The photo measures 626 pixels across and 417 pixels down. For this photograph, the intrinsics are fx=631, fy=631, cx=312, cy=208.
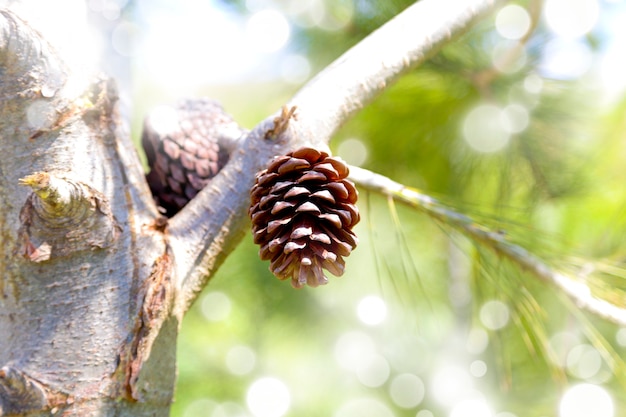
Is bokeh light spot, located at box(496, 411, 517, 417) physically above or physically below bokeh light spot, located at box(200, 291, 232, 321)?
below

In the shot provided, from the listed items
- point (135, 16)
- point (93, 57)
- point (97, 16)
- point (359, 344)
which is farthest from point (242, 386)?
point (93, 57)

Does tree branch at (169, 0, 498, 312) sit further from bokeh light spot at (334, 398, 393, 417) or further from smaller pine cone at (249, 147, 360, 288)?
bokeh light spot at (334, 398, 393, 417)

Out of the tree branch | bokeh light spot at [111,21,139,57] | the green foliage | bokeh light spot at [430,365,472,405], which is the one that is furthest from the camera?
bokeh light spot at [430,365,472,405]

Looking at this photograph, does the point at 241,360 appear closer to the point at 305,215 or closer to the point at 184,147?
the point at 184,147

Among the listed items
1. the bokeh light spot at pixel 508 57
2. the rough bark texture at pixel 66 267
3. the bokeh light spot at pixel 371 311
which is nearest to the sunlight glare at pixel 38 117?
the rough bark texture at pixel 66 267

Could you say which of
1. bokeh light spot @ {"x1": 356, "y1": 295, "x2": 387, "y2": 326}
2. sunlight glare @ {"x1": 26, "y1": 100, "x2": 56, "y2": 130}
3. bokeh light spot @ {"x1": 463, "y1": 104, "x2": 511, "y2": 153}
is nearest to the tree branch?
sunlight glare @ {"x1": 26, "y1": 100, "x2": 56, "y2": 130}

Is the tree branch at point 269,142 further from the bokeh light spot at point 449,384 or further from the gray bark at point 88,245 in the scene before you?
the bokeh light spot at point 449,384

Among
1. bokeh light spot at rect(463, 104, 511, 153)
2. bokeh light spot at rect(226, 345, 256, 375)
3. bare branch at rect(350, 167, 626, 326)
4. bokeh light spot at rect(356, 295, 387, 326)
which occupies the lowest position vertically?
bare branch at rect(350, 167, 626, 326)
